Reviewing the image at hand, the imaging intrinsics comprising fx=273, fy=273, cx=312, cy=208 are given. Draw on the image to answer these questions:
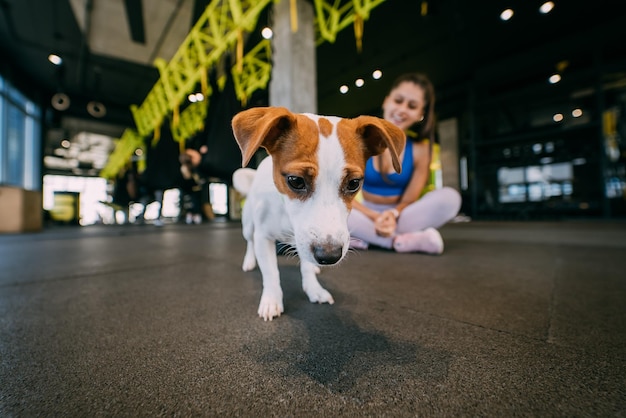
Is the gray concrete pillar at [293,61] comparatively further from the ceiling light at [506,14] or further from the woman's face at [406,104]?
the ceiling light at [506,14]

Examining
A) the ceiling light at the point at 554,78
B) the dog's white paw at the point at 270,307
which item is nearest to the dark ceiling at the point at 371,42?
the ceiling light at the point at 554,78

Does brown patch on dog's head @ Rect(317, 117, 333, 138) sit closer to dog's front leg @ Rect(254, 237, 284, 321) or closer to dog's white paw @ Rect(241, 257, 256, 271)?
dog's front leg @ Rect(254, 237, 284, 321)

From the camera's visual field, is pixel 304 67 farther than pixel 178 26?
No

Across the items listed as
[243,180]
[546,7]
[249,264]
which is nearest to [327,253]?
[243,180]

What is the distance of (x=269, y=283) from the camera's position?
0.87 m

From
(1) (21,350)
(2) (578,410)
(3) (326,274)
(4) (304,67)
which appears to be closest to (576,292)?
(2) (578,410)

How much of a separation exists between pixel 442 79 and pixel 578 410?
29.2 feet

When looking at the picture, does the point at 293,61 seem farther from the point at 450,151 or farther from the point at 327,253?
the point at 450,151

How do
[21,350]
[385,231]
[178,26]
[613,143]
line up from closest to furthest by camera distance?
[21,350] → [385,231] → [178,26] → [613,143]

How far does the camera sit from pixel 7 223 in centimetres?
465

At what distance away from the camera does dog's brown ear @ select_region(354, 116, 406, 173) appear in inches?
29.9

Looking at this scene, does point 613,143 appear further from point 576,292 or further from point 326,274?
point 326,274

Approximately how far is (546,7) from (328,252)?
7058mm

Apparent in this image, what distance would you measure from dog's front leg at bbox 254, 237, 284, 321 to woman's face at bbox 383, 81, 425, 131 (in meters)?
1.29
